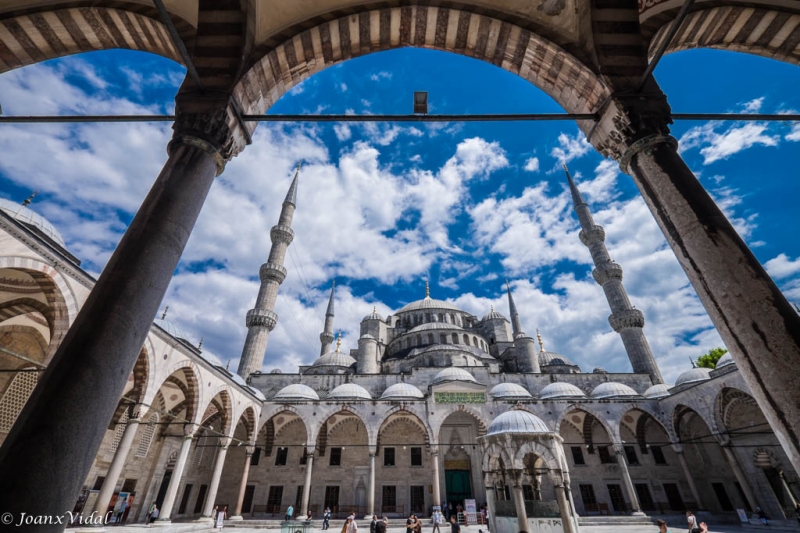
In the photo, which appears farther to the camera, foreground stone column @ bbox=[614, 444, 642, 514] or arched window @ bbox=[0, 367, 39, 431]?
foreground stone column @ bbox=[614, 444, 642, 514]

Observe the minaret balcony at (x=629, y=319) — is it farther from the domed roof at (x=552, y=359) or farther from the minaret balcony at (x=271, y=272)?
the minaret balcony at (x=271, y=272)

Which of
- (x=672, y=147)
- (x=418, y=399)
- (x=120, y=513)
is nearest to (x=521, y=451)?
(x=672, y=147)

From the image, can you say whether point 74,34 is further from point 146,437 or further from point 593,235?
point 593,235

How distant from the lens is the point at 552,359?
29297 mm

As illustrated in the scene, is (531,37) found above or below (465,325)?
below

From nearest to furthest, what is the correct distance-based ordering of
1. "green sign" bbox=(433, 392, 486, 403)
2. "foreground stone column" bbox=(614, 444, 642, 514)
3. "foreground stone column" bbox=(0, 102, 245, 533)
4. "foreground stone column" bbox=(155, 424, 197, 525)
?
1. "foreground stone column" bbox=(0, 102, 245, 533)
2. "foreground stone column" bbox=(155, 424, 197, 525)
3. "foreground stone column" bbox=(614, 444, 642, 514)
4. "green sign" bbox=(433, 392, 486, 403)

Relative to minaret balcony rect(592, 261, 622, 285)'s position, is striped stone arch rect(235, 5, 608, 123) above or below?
below

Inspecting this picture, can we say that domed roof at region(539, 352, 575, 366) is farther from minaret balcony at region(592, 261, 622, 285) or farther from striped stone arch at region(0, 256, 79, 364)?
striped stone arch at region(0, 256, 79, 364)

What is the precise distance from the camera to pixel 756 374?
263 cm

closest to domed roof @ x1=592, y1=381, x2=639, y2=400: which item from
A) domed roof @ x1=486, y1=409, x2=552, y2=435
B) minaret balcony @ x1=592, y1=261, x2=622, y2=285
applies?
minaret balcony @ x1=592, y1=261, x2=622, y2=285

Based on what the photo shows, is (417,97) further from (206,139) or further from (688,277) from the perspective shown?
(688,277)

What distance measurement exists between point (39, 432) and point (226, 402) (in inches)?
589

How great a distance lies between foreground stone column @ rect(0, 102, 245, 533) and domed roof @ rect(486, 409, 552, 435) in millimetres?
7926

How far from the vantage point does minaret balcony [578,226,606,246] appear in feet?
85.7
